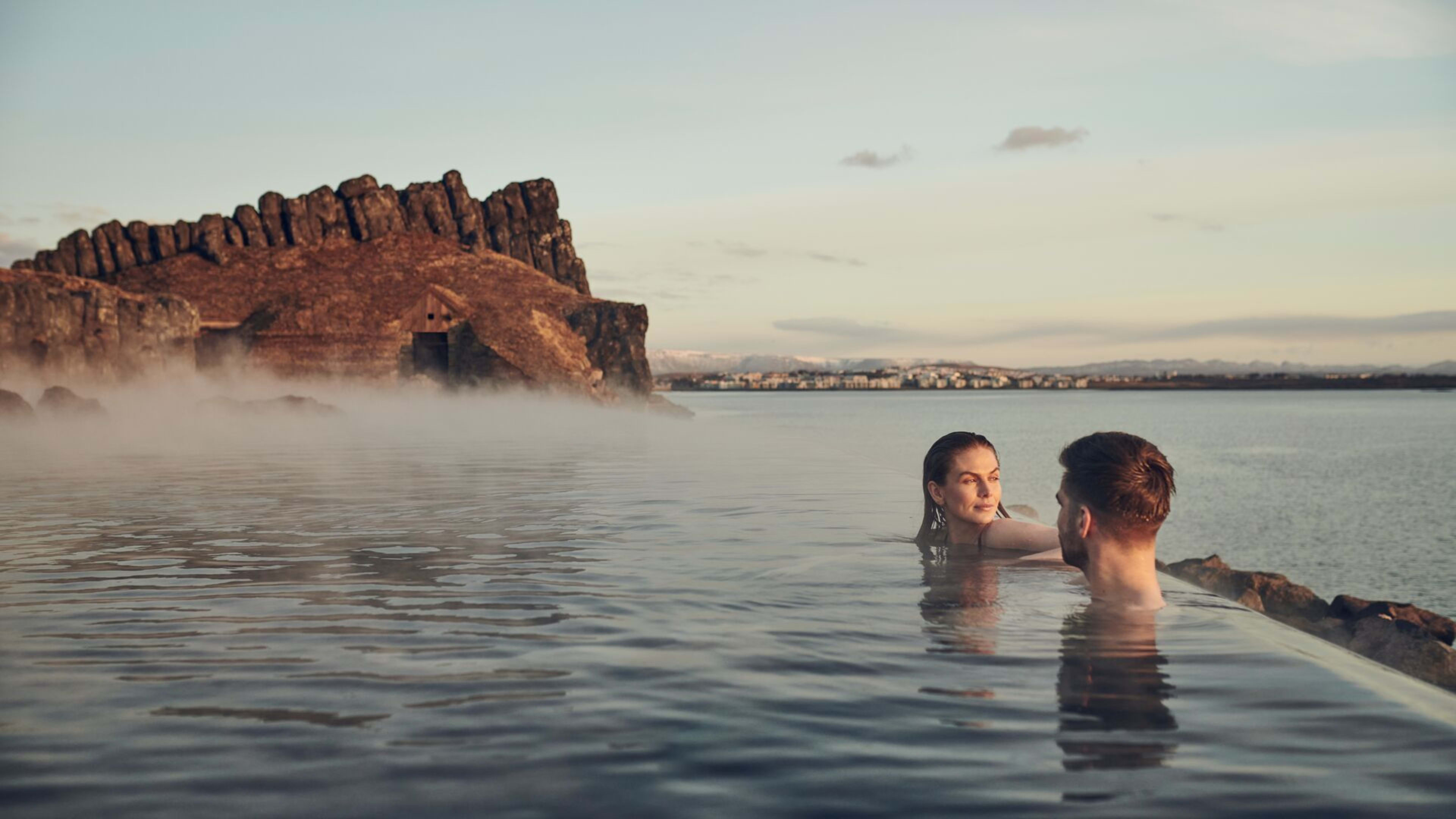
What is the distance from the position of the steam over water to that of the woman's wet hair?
2.04 feet

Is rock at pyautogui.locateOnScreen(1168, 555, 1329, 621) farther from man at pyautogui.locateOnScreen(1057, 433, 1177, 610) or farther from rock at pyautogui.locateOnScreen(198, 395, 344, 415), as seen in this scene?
rock at pyautogui.locateOnScreen(198, 395, 344, 415)

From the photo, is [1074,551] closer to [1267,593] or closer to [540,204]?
[1267,593]

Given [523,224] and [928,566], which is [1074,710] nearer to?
[928,566]

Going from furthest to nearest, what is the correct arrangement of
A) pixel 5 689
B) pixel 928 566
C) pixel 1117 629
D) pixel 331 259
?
pixel 331 259 → pixel 928 566 → pixel 1117 629 → pixel 5 689

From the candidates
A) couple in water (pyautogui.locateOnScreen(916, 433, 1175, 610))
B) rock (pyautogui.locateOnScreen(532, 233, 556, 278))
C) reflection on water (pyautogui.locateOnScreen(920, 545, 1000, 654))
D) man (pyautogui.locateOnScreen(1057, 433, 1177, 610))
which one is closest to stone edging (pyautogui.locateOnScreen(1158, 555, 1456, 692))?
reflection on water (pyautogui.locateOnScreen(920, 545, 1000, 654))

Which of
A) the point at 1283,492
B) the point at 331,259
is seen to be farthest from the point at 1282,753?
the point at 331,259

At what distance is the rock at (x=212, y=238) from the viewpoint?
11262 centimetres

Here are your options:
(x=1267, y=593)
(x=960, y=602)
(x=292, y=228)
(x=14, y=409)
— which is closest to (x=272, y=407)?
(x=14, y=409)

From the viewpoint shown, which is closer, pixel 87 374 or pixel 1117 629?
pixel 1117 629

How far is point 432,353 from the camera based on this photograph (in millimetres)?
81938

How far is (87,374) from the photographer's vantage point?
193 ft

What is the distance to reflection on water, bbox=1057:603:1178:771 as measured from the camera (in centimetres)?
450

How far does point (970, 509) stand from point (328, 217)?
119 metres

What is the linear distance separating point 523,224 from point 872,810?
460 feet
